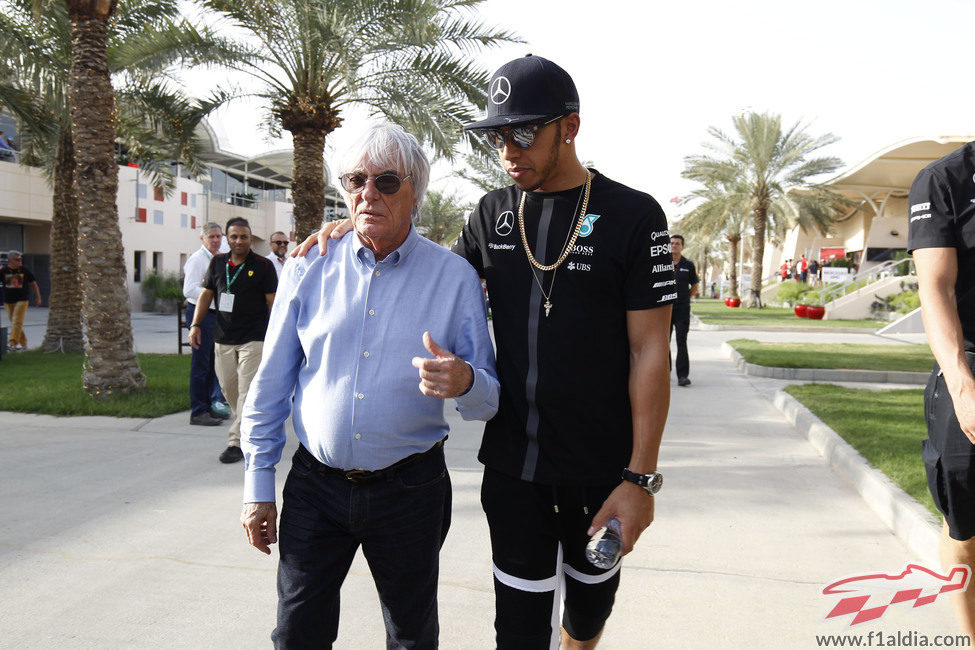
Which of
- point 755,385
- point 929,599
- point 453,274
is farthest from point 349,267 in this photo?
point 755,385

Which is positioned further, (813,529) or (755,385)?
(755,385)

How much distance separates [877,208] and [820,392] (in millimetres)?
46680

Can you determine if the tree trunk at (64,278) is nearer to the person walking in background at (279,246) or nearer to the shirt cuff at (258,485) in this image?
the person walking in background at (279,246)

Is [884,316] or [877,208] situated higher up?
[877,208]

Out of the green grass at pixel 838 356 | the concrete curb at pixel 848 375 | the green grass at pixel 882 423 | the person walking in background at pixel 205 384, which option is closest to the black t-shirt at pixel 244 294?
the person walking in background at pixel 205 384

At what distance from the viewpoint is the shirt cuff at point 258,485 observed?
213cm

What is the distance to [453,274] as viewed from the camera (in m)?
2.13

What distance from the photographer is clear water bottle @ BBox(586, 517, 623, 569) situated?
6.65 ft

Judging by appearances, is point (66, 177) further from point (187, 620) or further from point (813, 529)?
point (813, 529)

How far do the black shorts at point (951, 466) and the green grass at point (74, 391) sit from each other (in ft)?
22.7

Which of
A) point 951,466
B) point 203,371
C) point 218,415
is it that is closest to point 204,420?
point 218,415

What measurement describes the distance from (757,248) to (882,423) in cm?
2935

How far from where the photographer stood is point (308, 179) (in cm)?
1128

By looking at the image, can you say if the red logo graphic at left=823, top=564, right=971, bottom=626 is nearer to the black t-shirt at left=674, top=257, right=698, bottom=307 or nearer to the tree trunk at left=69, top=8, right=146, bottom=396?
the black t-shirt at left=674, top=257, right=698, bottom=307
